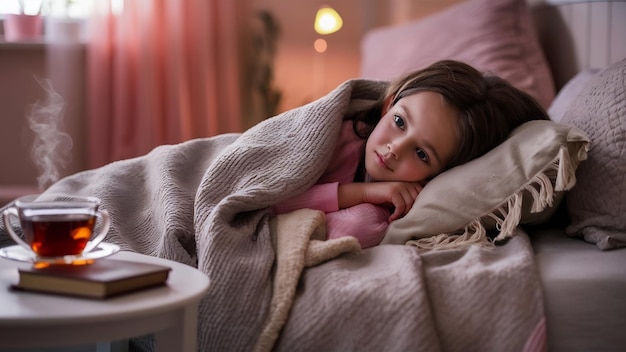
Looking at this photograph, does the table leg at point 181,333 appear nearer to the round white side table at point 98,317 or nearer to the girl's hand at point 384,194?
the round white side table at point 98,317

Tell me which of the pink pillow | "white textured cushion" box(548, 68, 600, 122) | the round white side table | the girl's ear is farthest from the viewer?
the pink pillow

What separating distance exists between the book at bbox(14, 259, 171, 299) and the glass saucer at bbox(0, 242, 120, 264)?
46 millimetres

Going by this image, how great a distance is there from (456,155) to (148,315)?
75cm

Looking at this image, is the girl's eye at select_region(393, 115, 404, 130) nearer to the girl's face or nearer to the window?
the girl's face

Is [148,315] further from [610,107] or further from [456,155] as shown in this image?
[610,107]

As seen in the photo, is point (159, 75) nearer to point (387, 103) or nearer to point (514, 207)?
point (387, 103)

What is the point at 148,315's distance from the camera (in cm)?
101

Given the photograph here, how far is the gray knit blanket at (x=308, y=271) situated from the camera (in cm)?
119

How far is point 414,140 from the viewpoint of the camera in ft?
5.00

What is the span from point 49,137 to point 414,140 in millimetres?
2117

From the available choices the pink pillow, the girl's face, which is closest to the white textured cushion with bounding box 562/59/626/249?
the girl's face

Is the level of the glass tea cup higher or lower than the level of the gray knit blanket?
higher

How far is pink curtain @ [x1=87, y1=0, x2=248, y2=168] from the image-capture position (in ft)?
10.6

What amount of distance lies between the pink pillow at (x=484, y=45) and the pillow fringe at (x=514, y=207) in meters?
1.18
